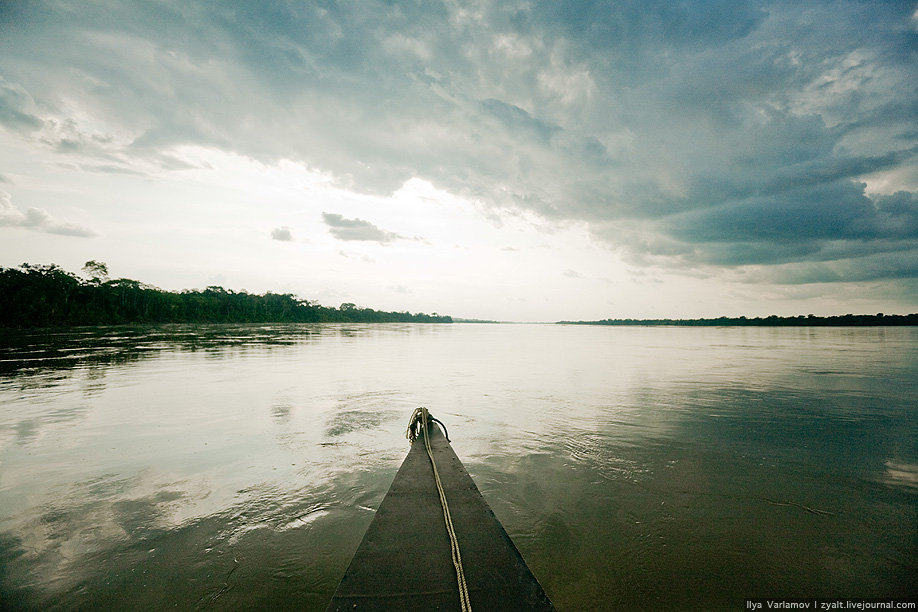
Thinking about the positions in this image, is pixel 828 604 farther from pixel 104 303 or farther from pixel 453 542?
pixel 104 303

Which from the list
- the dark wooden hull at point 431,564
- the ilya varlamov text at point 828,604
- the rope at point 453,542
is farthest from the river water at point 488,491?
the rope at point 453,542

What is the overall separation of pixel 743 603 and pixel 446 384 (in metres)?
12.2

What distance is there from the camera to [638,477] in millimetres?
6078

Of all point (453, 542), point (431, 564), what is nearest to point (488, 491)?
point (453, 542)

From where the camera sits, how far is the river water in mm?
3684

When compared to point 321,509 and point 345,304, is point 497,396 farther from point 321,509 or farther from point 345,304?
point 345,304

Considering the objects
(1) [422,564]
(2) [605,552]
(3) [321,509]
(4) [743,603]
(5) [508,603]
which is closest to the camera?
(5) [508,603]

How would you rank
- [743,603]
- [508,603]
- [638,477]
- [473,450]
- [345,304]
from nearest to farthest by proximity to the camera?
[508,603] < [743,603] < [638,477] < [473,450] < [345,304]

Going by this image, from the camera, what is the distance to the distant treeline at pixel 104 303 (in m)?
55.8

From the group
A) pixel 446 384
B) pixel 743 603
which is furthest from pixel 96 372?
pixel 743 603

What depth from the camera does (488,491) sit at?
18.6 feet

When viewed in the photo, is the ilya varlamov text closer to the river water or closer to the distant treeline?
the river water

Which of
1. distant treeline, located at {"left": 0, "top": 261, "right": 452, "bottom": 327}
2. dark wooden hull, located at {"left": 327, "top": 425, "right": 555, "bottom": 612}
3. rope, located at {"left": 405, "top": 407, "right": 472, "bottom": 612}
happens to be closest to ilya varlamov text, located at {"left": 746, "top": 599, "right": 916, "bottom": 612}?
dark wooden hull, located at {"left": 327, "top": 425, "right": 555, "bottom": 612}

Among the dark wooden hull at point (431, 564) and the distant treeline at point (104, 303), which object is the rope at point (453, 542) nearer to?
the dark wooden hull at point (431, 564)
